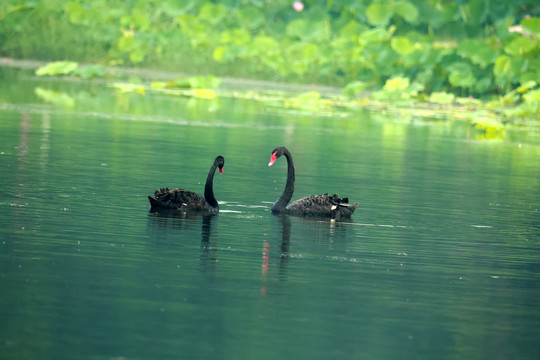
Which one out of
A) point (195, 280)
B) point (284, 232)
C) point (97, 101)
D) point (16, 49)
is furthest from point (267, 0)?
point (195, 280)

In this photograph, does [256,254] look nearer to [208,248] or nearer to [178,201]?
[208,248]

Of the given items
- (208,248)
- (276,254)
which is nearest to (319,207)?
(276,254)

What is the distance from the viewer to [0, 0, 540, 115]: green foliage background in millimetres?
29281

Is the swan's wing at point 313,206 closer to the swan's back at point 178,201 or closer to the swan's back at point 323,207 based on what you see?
the swan's back at point 323,207

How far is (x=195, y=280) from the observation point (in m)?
7.69

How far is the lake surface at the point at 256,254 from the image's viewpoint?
21.1 feet

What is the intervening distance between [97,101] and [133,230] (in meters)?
14.0

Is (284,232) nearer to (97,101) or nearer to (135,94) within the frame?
(97,101)

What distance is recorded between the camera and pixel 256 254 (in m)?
8.85

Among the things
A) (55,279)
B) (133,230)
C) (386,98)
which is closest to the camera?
(55,279)

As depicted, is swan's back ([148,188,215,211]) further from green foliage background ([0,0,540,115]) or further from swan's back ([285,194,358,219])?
green foliage background ([0,0,540,115])

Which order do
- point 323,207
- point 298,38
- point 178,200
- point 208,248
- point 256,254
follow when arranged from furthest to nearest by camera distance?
point 298,38 → point 323,207 → point 178,200 → point 208,248 → point 256,254

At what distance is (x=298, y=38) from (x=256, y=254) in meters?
24.4

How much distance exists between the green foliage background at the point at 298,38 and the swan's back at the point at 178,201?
17985 millimetres
